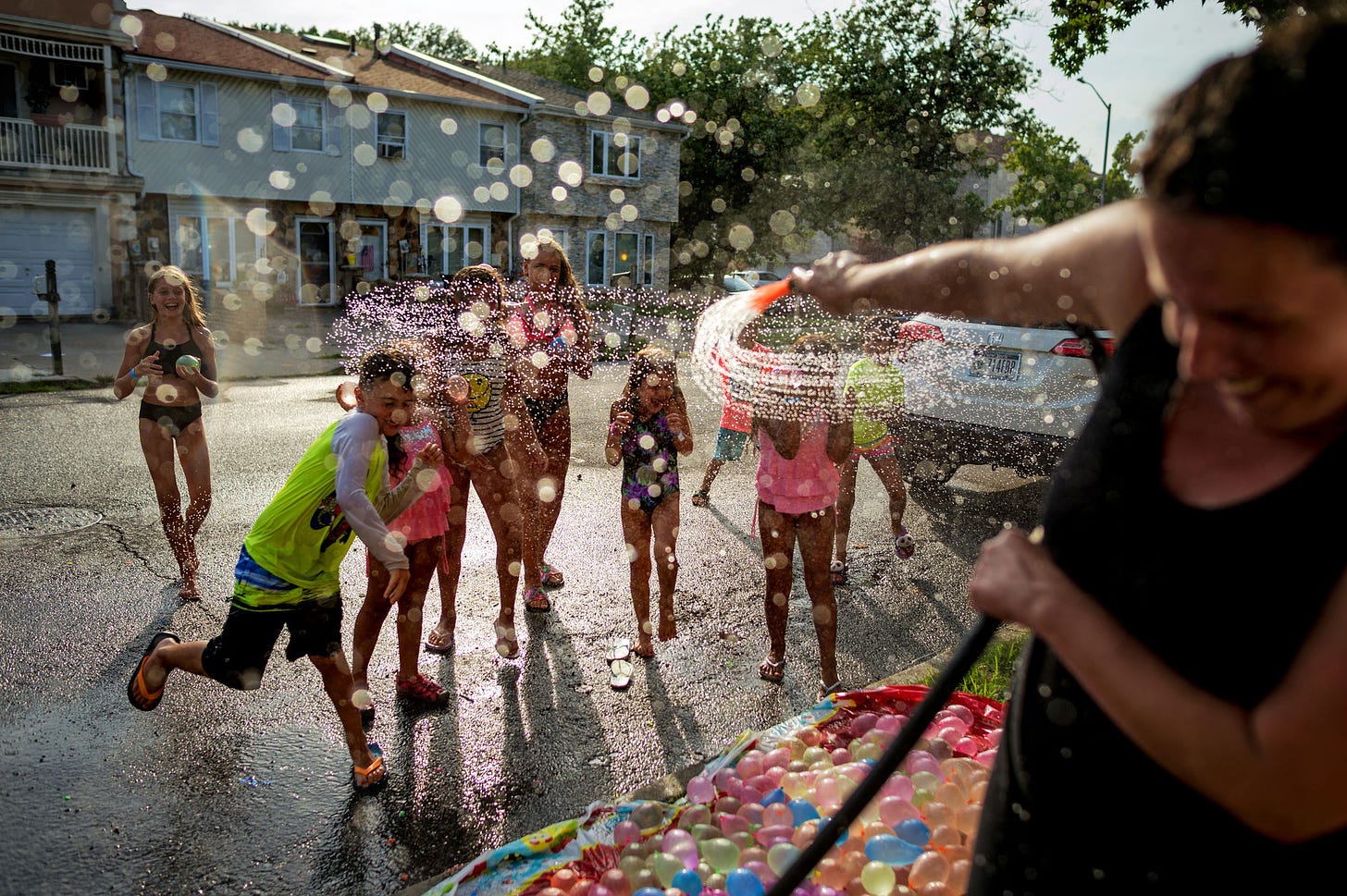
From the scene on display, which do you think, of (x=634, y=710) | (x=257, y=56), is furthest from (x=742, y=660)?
(x=257, y=56)

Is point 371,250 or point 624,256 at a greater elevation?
point 624,256

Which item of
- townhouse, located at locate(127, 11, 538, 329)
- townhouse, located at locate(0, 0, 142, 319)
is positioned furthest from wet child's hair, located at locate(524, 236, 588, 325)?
townhouse, located at locate(0, 0, 142, 319)

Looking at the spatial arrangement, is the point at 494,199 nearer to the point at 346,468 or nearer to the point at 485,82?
the point at 485,82

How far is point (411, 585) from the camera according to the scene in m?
4.49

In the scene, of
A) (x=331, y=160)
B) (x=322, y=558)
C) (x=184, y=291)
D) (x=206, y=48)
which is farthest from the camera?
(x=331, y=160)

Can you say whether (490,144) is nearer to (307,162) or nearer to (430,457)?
(307,162)

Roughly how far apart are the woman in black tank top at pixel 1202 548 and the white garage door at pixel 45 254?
26104mm

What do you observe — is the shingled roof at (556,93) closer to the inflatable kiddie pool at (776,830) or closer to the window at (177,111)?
the window at (177,111)

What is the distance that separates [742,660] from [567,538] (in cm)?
232

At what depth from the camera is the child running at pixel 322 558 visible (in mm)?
3576

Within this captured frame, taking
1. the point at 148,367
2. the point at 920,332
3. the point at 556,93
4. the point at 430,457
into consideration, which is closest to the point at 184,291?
the point at 148,367

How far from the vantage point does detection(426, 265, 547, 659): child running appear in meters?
5.02

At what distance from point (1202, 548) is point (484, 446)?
13.8 ft

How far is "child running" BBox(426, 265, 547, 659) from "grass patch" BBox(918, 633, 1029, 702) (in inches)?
88.1
